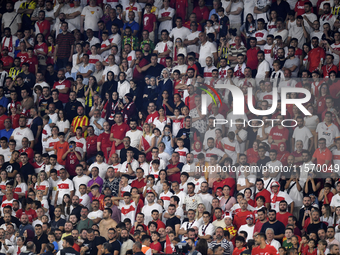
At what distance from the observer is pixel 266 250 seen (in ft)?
36.3

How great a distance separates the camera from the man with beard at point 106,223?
1282 centimetres

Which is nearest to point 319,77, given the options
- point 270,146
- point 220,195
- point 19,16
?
point 270,146

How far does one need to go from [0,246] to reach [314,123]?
26.0 ft

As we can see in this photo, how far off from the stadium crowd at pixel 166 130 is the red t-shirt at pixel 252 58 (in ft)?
0.18

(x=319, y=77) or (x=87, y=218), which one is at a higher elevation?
(x=319, y=77)

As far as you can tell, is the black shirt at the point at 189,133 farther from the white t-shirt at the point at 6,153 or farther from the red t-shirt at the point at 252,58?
the white t-shirt at the point at 6,153

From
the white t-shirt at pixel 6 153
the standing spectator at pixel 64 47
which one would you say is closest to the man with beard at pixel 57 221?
the white t-shirt at pixel 6 153

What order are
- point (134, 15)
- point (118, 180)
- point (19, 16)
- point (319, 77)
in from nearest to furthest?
point (118, 180)
point (319, 77)
point (134, 15)
point (19, 16)

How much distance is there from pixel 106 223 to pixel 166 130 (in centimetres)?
288

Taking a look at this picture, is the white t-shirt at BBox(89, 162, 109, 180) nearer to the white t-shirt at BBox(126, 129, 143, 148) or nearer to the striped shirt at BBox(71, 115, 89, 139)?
the white t-shirt at BBox(126, 129, 143, 148)

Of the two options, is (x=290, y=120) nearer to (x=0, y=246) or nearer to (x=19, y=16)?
(x=0, y=246)

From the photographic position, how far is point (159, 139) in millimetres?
14430

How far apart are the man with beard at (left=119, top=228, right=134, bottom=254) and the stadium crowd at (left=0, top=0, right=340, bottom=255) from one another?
0.08ft

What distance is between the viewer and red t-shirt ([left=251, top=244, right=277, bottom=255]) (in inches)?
434
